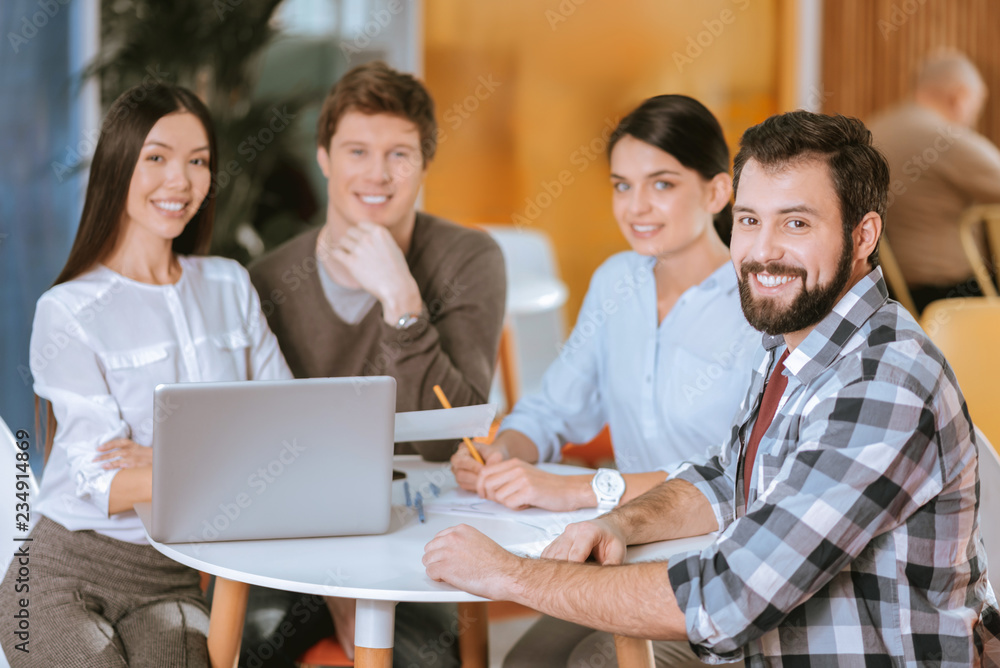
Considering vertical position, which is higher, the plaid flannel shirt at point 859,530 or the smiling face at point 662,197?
the smiling face at point 662,197

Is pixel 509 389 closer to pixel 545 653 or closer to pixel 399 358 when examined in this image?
pixel 399 358

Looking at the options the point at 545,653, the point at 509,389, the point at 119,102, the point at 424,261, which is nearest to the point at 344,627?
the point at 545,653

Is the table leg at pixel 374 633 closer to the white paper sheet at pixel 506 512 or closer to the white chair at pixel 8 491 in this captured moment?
the white paper sheet at pixel 506 512

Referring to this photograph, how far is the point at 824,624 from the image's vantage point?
113 centimetres

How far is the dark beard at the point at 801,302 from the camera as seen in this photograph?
1218 mm

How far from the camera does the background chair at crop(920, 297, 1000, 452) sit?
1.90m

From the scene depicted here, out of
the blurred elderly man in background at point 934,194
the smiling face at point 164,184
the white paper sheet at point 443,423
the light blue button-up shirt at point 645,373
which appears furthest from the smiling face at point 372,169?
the blurred elderly man in background at point 934,194

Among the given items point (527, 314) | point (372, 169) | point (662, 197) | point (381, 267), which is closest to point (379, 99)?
point (372, 169)

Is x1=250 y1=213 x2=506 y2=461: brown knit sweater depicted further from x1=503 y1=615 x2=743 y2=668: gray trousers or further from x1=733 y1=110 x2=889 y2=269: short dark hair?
x1=733 y1=110 x2=889 y2=269: short dark hair

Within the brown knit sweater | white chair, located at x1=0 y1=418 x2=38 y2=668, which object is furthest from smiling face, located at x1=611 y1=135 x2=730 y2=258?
white chair, located at x1=0 y1=418 x2=38 y2=668

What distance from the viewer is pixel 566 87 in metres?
5.05

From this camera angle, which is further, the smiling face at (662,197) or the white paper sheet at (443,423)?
the smiling face at (662,197)

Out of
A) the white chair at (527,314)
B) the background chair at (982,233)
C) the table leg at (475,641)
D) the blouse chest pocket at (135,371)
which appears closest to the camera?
the blouse chest pocket at (135,371)

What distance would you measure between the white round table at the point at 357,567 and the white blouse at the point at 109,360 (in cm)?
18
